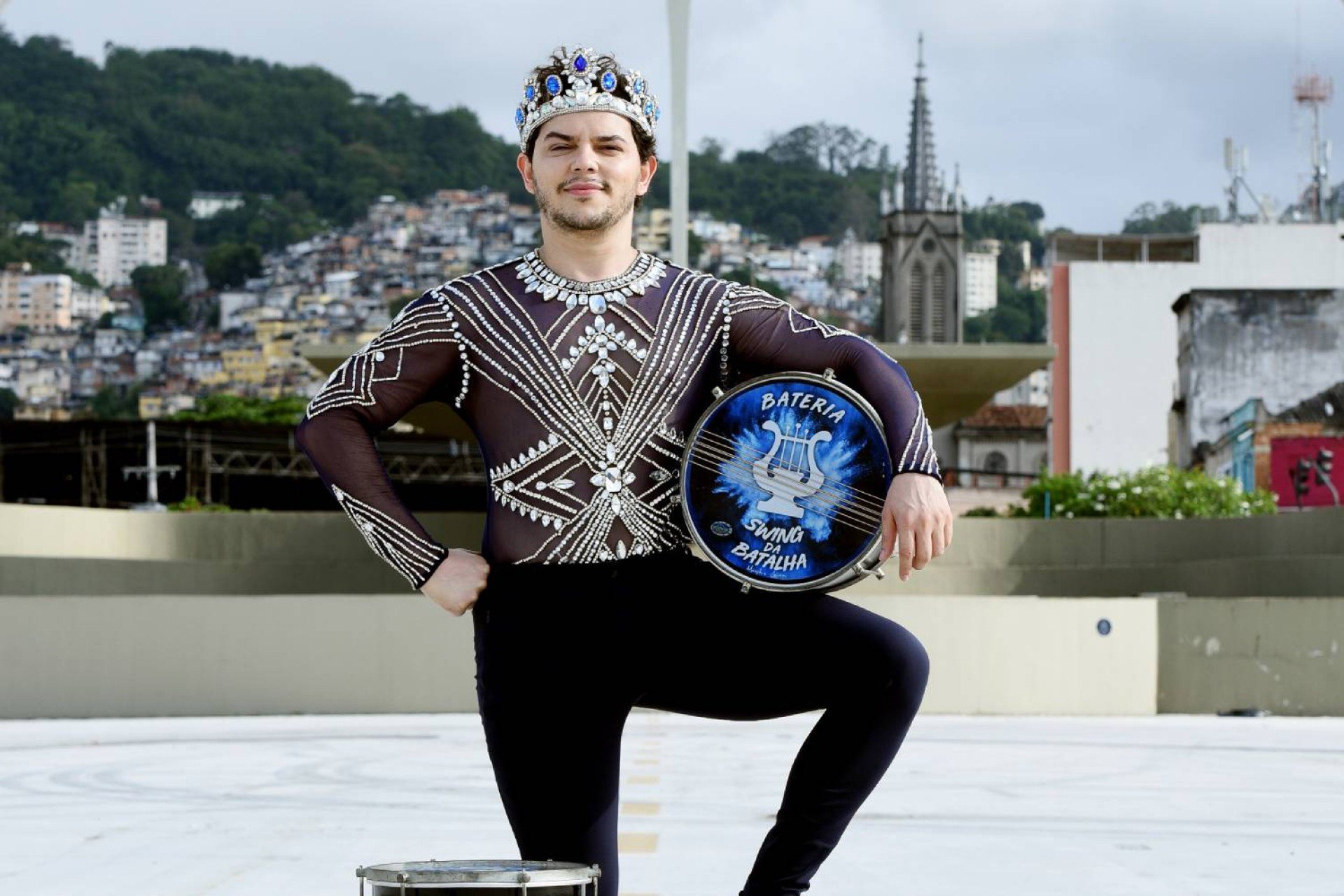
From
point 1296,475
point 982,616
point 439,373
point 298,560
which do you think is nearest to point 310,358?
point 298,560

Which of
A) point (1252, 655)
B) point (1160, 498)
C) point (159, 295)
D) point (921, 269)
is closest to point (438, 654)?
point (1252, 655)

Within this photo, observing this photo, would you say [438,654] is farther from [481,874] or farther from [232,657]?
[481,874]

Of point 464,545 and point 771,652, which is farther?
point 464,545

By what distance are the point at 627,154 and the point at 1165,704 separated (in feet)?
60.7

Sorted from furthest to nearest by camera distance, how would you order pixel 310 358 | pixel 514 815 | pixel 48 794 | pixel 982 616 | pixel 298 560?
pixel 298 560 < pixel 310 358 < pixel 982 616 < pixel 48 794 < pixel 514 815

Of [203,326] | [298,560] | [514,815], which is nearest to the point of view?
[514,815]

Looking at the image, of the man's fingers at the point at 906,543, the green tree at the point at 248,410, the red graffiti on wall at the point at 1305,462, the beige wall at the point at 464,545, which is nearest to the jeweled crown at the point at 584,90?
the man's fingers at the point at 906,543

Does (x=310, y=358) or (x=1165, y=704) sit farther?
(x=310, y=358)

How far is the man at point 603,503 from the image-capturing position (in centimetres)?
387

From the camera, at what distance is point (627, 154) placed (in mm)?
4148

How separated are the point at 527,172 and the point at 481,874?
1.61 metres

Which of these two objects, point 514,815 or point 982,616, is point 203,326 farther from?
point 514,815

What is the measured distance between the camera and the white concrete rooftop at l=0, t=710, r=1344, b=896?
7172mm

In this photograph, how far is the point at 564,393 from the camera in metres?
4.07
